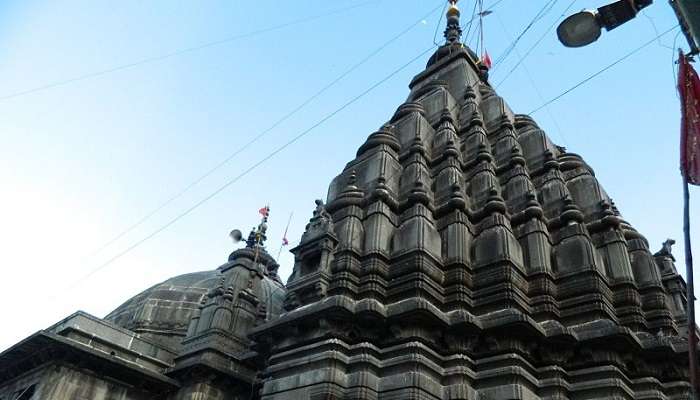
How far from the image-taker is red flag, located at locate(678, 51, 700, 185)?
6.34 meters

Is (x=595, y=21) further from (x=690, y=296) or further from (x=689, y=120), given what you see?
(x=690, y=296)

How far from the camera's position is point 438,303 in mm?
12664

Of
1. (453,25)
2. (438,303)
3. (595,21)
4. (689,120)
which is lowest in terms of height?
(689,120)

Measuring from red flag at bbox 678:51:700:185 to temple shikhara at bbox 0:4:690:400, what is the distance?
5655 mm

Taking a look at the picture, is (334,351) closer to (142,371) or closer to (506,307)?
(506,307)

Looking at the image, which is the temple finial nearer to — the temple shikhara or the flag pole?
the temple shikhara

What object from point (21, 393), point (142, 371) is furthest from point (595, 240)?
point (21, 393)

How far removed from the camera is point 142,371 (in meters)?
17.1

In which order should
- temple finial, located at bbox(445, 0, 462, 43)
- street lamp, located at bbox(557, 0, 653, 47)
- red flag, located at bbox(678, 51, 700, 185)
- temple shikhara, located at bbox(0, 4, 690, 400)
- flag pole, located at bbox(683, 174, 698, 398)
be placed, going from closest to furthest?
flag pole, located at bbox(683, 174, 698, 398) → street lamp, located at bbox(557, 0, 653, 47) → red flag, located at bbox(678, 51, 700, 185) → temple shikhara, located at bbox(0, 4, 690, 400) → temple finial, located at bbox(445, 0, 462, 43)

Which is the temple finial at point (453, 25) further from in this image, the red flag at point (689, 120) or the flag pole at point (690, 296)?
the flag pole at point (690, 296)

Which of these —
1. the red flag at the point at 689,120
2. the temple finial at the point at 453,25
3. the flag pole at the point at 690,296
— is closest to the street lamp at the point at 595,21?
the red flag at the point at 689,120

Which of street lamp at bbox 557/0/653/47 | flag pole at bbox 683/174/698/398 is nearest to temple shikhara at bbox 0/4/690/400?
flag pole at bbox 683/174/698/398

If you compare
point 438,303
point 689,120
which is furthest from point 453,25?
point 689,120

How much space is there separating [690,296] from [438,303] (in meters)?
8.08
